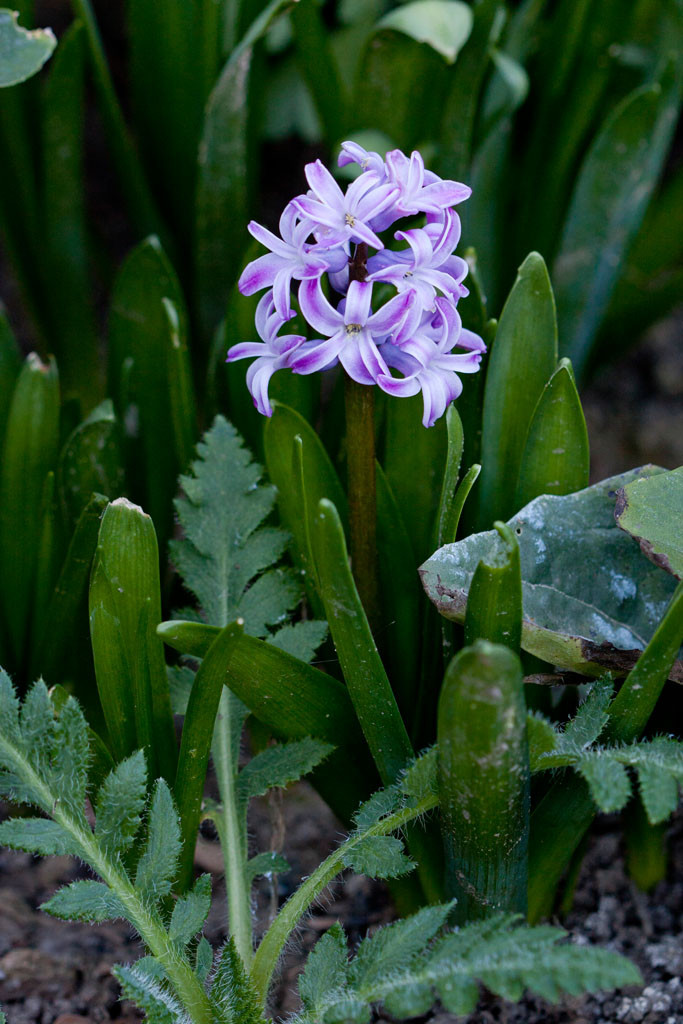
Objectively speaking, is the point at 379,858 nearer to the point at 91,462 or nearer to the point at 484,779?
the point at 484,779

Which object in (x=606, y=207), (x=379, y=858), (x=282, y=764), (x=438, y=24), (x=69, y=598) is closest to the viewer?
(x=379, y=858)

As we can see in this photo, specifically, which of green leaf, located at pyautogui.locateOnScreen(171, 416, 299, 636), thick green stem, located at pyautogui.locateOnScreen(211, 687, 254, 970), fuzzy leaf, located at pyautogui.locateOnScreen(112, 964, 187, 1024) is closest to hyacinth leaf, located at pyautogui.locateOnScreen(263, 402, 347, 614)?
green leaf, located at pyautogui.locateOnScreen(171, 416, 299, 636)

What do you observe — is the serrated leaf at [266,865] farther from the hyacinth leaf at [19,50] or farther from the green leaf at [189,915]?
the hyacinth leaf at [19,50]

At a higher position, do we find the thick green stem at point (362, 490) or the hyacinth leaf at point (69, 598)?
the thick green stem at point (362, 490)

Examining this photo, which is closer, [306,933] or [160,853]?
[160,853]

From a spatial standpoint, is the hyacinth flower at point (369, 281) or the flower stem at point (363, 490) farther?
the flower stem at point (363, 490)

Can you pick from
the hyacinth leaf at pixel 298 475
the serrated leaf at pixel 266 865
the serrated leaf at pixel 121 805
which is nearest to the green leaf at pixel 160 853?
the serrated leaf at pixel 121 805

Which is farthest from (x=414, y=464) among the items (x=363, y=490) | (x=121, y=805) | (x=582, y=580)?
(x=121, y=805)

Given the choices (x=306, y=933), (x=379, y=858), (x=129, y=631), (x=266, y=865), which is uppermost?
(x=129, y=631)

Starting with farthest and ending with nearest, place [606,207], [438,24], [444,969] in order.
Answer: [606,207] → [438,24] → [444,969]
